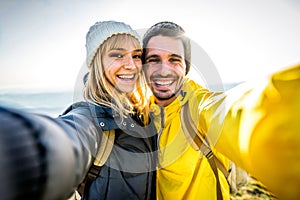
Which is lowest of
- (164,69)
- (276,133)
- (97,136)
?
(97,136)

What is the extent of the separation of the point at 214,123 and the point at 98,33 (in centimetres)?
130

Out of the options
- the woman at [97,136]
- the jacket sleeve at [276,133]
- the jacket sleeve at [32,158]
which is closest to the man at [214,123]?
the jacket sleeve at [276,133]

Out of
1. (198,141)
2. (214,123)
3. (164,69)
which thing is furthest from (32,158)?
(164,69)

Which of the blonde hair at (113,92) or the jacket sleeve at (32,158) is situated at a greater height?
the jacket sleeve at (32,158)

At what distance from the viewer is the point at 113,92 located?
1674 mm

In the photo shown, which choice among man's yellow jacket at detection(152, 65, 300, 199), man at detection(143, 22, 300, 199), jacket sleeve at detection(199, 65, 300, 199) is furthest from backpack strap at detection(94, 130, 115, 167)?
jacket sleeve at detection(199, 65, 300, 199)

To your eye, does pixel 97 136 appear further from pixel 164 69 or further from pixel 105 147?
pixel 164 69

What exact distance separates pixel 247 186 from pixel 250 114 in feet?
18.4

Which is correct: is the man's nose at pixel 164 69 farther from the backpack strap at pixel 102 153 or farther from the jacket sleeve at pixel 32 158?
the jacket sleeve at pixel 32 158

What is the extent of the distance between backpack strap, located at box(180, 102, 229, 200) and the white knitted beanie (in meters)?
0.76

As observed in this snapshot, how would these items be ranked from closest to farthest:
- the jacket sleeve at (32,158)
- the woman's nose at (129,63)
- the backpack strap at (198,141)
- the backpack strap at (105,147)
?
Answer: the jacket sleeve at (32,158) < the backpack strap at (105,147) < the backpack strap at (198,141) < the woman's nose at (129,63)

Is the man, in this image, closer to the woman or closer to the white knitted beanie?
the woman

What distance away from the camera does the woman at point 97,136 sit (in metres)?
0.27

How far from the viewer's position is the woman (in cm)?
27
